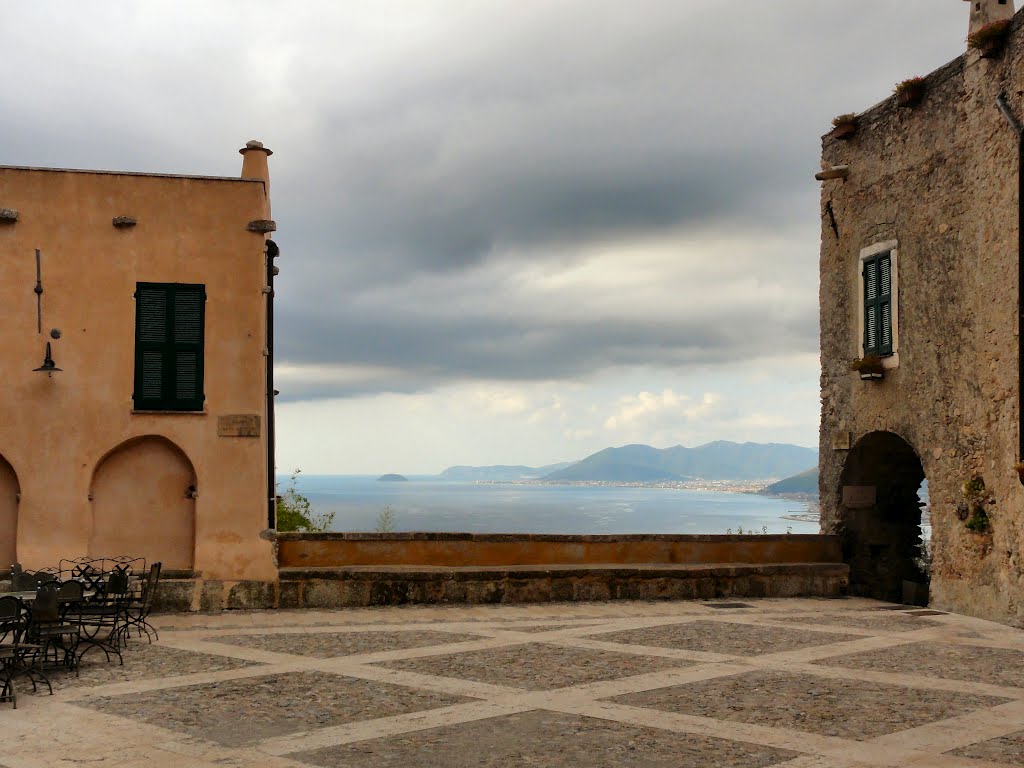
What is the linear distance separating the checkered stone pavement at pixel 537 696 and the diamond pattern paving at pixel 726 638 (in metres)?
0.04

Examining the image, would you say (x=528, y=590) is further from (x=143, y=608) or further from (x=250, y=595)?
(x=143, y=608)

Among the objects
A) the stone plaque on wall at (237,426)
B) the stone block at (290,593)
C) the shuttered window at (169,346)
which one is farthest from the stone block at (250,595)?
the shuttered window at (169,346)

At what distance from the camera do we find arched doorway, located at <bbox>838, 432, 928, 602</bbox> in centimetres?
1525

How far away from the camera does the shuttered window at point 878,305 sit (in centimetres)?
1414

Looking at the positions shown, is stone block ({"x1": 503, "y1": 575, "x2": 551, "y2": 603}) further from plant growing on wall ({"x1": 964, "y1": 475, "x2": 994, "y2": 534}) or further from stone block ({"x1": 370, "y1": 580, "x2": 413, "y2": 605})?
plant growing on wall ({"x1": 964, "y1": 475, "x2": 994, "y2": 534})

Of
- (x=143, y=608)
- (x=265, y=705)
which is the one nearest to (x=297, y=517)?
(x=143, y=608)

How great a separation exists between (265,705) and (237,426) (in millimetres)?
5826

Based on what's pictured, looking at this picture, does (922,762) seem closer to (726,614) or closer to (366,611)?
(726,614)

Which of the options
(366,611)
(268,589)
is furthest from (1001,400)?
(268,589)

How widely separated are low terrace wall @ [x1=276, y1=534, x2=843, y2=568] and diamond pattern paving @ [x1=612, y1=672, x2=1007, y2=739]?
5.45 meters

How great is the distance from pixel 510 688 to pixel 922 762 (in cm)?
313

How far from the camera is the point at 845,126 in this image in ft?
49.1

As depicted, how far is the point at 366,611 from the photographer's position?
1222 centimetres

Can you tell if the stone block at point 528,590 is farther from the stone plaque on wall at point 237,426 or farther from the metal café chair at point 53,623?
the metal café chair at point 53,623
